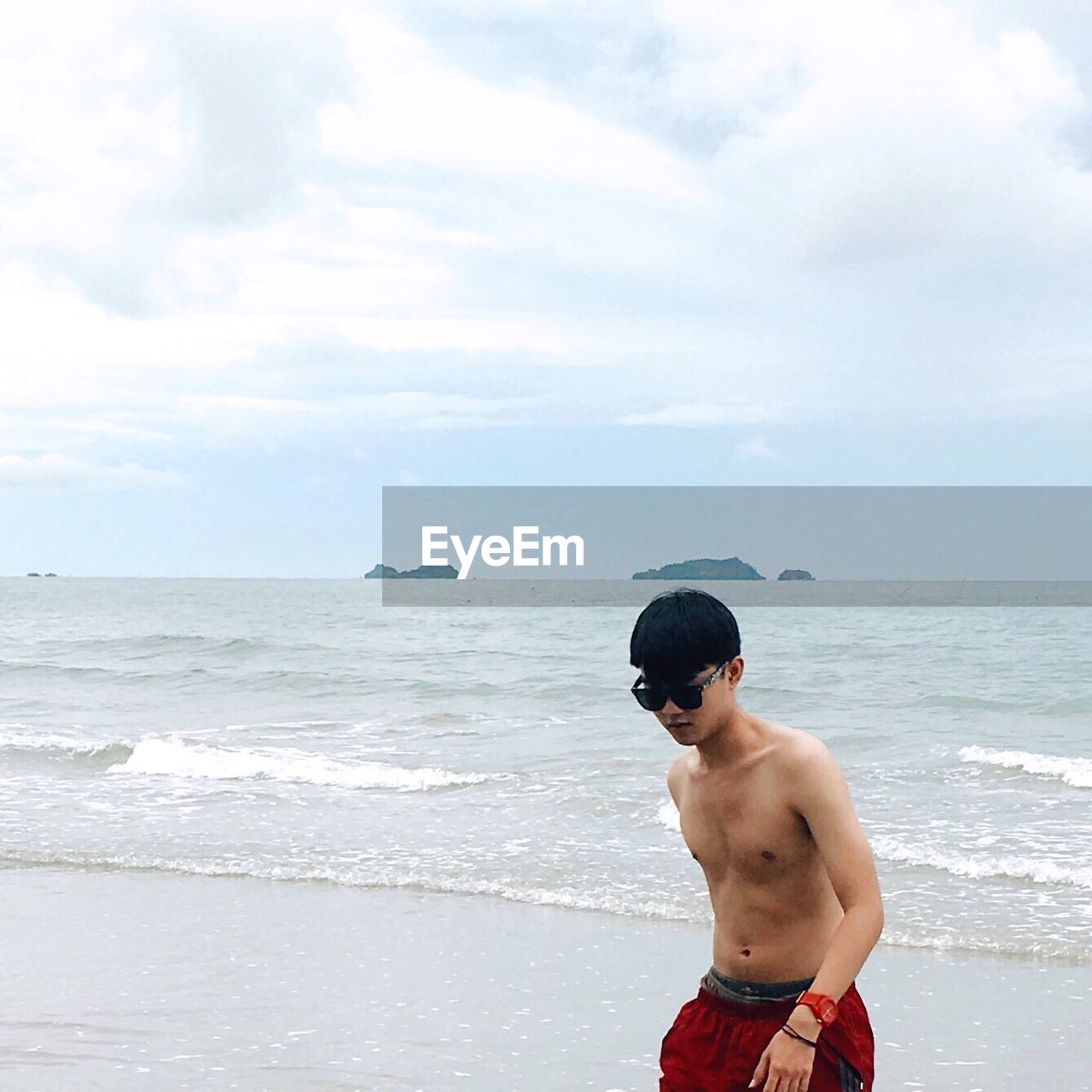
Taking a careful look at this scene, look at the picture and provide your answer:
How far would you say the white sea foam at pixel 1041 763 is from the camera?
1394cm

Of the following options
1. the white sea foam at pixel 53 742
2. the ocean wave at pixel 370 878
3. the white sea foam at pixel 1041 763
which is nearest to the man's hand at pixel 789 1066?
the ocean wave at pixel 370 878

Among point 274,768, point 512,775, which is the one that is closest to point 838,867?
point 512,775

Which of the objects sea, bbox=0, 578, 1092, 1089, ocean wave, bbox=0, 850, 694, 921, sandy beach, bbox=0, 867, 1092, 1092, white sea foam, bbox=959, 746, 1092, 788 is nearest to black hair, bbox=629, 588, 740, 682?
sandy beach, bbox=0, 867, 1092, 1092

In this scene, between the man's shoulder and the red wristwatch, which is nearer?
the red wristwatch

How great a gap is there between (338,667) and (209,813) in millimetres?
17532

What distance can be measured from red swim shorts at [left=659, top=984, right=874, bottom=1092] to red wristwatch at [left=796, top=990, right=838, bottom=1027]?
8 cm

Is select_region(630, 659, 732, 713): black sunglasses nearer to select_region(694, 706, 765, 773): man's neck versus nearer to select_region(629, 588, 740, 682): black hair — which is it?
select_region(629, 588, 740, 682): black hair

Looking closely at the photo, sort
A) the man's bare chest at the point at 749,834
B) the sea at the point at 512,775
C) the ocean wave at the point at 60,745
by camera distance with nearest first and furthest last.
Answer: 1. the man's bare chest at the point at 749,834
2. the sea at the point at 512,775
3. the ocean wave at the point at 60,745

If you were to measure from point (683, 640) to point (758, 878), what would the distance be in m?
0.60

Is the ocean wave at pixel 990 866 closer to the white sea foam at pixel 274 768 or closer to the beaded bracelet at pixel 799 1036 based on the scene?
the white sea foam at pixel 274 768

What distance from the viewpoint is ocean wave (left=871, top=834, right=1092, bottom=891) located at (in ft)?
30.3

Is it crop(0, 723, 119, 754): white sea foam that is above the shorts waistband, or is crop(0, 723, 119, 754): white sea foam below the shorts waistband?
below

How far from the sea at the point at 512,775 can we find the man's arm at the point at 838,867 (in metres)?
5.24

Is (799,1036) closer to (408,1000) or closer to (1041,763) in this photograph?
(408,1000)
